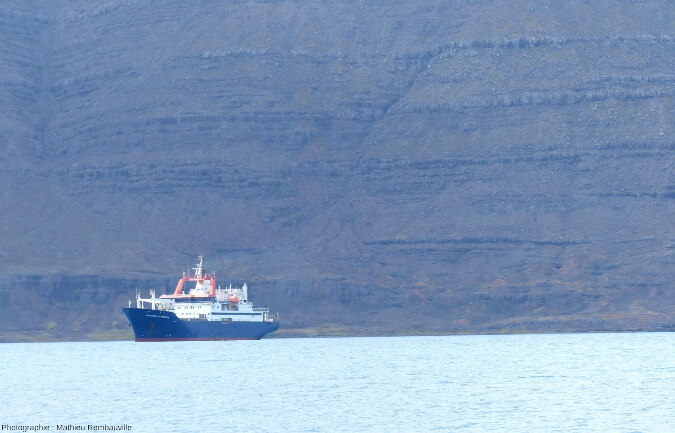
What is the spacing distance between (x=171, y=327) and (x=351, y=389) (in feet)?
277

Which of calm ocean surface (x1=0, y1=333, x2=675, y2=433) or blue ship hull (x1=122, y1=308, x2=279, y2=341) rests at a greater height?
blue ship hull (x1=122, y1=308, x2=279, y2=341)

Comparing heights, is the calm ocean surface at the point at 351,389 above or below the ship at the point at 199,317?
below

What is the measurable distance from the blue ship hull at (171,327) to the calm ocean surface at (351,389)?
20.7 metres

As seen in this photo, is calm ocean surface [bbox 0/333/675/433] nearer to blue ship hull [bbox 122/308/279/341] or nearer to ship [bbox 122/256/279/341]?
blue ship hull [bbox 122/308/279/341]

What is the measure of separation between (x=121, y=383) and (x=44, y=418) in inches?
985

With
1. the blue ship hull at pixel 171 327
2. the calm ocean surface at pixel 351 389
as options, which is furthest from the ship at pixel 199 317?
the calm ocean surface at pixel 351 389

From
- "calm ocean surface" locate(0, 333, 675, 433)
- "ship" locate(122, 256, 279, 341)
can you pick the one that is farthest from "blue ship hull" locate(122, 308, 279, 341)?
"calm ocean surface" locate(0, 333, 675, 433)

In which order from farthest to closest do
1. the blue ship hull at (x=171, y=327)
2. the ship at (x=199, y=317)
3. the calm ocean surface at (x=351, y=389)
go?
the ship at (x=199, y=317)
the blue ship hull at (x=171, y=327)
the calm ocean surface at (x=351, y=389)

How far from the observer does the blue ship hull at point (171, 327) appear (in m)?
173

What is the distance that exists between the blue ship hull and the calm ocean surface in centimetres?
2075

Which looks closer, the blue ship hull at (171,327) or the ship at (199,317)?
the blue ship hull at (171,327)

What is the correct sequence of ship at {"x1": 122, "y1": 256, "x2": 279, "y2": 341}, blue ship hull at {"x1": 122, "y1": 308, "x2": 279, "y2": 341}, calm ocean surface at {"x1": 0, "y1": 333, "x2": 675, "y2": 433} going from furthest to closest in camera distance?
ship at {"x1": 122, "y1": 256, "x2": 279, "y2": 341} < blue ship hull at {"x1": 122, "y1": 308, "x2": 279, "y2": 341} < calm ocean surface at {"x1": 0, "y1": 333, "x2": 675, "y2": 433}

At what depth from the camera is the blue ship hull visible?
173 meters

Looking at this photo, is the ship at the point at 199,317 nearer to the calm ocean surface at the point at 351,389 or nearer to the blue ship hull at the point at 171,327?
the blue ship hull at the point at 171,327
